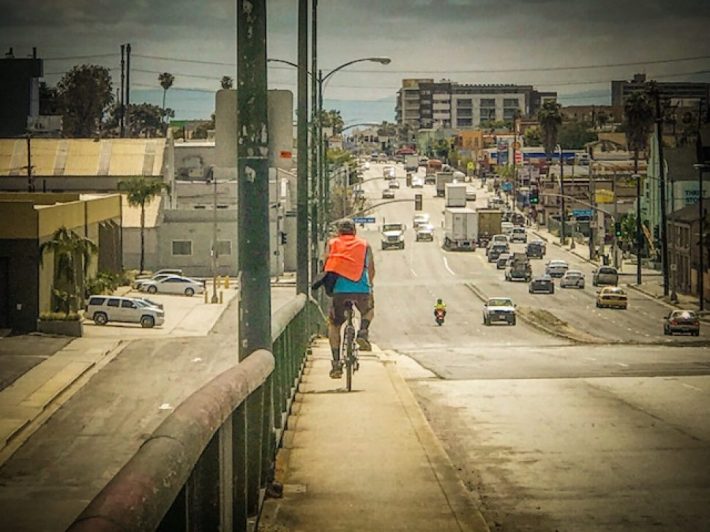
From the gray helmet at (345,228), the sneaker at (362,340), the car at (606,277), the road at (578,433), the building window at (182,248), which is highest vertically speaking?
the building window at (182,248)

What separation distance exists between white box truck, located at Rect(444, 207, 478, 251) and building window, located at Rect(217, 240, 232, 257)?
25.3 meters

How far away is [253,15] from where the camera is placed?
9.55 metres

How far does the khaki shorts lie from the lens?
15578 millimetres

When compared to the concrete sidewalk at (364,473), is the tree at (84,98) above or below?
above

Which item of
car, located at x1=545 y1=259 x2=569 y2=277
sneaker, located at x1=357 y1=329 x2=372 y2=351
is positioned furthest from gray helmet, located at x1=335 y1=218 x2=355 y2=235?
car, located at x1=545 y1=259 x2=569 y2=277

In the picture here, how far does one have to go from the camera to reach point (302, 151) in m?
31.5

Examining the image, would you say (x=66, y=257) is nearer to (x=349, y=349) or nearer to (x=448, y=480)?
(x=349, y=349)

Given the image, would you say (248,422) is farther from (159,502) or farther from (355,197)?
(355,197)

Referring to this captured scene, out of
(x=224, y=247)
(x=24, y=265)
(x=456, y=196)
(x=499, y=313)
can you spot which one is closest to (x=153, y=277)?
(x=224, y=247)

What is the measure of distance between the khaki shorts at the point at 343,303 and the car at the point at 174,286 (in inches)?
2545

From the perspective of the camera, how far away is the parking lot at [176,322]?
205 feet

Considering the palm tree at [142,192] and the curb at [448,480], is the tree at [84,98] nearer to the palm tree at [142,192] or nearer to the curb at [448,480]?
the palm tree at [142,192]

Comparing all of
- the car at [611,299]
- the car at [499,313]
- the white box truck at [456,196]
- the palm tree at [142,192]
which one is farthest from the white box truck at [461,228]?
the car at [499,313]

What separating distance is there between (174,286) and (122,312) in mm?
16591
